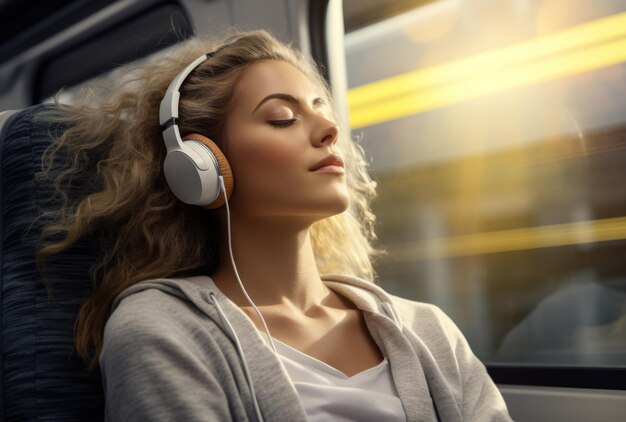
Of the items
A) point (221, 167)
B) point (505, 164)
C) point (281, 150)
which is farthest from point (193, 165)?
point (505, 164)

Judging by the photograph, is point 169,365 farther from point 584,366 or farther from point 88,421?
point 584,366

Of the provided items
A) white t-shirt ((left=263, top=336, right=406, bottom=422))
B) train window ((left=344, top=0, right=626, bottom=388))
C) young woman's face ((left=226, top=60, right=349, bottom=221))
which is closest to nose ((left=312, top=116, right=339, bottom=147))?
young woman's face ((left=226, top=60, right=349, bottom=221))

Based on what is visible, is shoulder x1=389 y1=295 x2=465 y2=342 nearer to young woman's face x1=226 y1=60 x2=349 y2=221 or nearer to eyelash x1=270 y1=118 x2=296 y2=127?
young woman's face x1=226 y1=60 x2=349 y2=221

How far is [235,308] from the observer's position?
1.29 m

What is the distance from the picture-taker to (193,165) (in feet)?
4.23

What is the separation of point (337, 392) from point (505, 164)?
0.92 m

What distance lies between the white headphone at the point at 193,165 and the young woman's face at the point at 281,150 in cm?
5

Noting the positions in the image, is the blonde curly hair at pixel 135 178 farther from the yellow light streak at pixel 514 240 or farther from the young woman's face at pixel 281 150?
the yellow light streak at pixel 514 240

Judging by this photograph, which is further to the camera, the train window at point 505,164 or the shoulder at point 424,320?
the train window at point 505,164

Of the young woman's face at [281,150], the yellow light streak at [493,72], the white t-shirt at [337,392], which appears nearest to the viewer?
the white t-shirt at [337,392]

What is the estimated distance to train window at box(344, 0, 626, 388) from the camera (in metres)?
1.73

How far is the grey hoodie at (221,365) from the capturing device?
3.59 feet

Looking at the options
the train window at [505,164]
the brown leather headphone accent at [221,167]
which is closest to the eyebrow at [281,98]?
the brown leather headphone accent at [221,167]

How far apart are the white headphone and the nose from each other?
0.59ft
